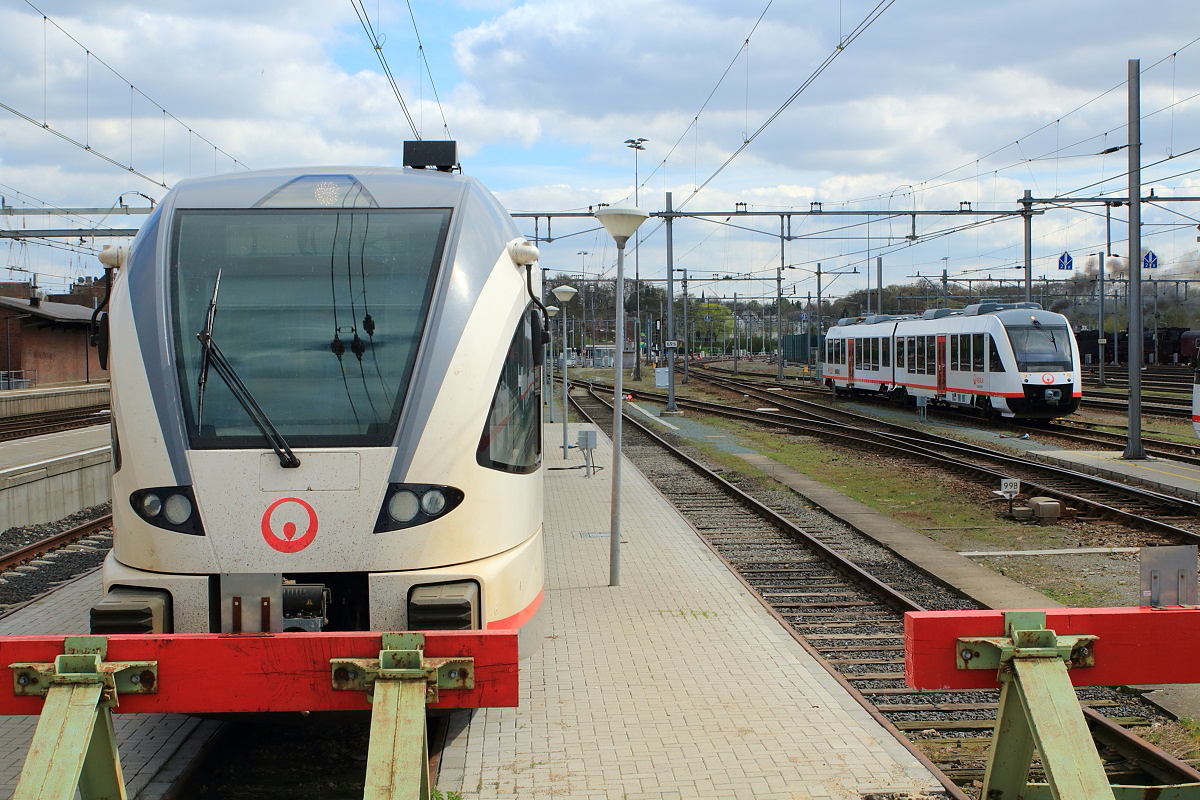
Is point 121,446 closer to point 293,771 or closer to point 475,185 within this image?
point 293,771

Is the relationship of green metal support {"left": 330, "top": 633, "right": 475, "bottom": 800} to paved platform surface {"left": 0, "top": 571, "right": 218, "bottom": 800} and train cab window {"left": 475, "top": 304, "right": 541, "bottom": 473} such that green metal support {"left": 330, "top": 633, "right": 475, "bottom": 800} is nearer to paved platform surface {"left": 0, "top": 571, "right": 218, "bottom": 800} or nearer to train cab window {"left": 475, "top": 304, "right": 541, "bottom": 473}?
train cab window {"left": 475, "top": 304, "right": 541, "bottom": 473}

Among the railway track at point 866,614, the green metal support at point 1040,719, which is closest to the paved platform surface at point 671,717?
the railway track at point 866,614

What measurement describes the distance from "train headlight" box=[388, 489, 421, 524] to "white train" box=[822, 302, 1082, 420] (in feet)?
80.2

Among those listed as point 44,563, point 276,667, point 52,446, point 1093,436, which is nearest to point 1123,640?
point 276,667

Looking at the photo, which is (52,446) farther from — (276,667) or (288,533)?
(276,667)

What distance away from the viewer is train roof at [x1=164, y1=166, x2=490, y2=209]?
5758mm

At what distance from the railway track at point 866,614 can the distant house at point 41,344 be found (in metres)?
37.3

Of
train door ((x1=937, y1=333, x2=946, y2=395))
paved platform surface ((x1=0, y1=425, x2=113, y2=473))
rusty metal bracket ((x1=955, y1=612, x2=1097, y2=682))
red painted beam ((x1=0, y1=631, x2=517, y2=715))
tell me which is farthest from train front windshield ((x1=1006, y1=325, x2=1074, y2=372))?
red painted beam ((x1=0, y1=631, x2=517, y2=715))

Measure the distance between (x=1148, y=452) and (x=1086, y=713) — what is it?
1670 centimetres

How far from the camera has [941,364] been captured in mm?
31312

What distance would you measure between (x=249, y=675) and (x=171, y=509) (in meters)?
1.24

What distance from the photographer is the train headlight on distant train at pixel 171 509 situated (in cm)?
497

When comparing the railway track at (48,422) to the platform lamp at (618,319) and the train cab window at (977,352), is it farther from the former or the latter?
the train cab window at (977,352)

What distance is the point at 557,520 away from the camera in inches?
559
